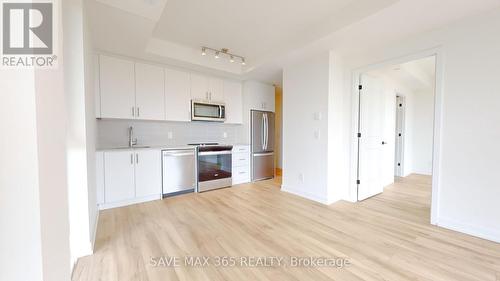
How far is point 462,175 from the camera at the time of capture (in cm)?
219

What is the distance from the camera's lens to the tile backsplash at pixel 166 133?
3.34m

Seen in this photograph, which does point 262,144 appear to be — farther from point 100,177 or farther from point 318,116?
point 100,177

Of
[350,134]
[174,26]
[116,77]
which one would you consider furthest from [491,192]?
[116,77]

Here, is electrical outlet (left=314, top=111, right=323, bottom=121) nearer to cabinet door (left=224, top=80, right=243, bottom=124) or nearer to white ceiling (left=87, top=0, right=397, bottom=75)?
white ceiling (left=87, top=0, right=397, bottom=75)

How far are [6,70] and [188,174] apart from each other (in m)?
3.07

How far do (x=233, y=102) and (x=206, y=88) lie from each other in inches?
27.7

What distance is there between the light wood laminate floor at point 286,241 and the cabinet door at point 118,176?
222mm

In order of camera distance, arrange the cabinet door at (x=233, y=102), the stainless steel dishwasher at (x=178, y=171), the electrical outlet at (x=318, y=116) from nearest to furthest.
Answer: the electrical outlet at (x=318, y=116), the stainless steel dishwasher at (x=178, y=171), the cabinet door at (x=233, y=102)

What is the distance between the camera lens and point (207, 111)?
405 cm

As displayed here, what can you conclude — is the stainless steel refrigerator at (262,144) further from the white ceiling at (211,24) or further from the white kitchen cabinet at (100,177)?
the white kitchen cabinet at (100,177)

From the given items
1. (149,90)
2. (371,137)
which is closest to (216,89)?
(149,90)

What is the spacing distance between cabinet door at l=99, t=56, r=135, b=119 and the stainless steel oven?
1.36 m

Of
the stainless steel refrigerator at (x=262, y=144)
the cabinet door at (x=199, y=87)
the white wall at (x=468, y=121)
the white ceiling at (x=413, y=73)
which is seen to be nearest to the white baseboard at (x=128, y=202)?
the cabinet door at (x=199, y=87)

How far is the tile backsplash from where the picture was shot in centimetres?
334
